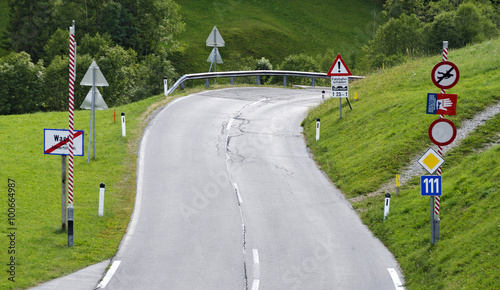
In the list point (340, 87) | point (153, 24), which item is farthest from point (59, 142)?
point (153, 24)

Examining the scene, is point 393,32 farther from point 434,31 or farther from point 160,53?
point 160,53

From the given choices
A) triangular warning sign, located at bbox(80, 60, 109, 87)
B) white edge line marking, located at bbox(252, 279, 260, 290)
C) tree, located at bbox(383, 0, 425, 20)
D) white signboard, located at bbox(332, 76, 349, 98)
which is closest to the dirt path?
white signboard, located at bbox(332, 76, 349, 98)

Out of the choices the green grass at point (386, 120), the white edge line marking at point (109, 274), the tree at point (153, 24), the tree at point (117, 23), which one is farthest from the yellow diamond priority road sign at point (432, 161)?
the tree at point (153, 24)

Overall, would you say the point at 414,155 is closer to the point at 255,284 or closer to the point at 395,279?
the point at 395,279

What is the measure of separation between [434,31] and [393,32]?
3.63m

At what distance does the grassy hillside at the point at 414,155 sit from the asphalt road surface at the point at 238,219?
2.12 feet

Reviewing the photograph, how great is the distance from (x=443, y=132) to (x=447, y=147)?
6.51m

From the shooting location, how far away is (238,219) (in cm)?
1533

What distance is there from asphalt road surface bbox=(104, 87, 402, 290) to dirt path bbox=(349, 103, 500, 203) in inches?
48.6

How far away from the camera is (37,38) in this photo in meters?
67.9

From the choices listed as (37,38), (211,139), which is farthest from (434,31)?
(37,38)

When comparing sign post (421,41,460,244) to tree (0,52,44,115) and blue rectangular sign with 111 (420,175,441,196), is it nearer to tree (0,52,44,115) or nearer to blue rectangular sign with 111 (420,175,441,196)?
blue rectangular sign with 111 (420,175,441,196)

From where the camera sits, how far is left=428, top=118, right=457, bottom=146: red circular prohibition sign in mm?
11836

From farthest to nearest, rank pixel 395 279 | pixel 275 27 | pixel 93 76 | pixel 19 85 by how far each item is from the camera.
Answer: pixel 275 27 < pixel 19 85 < pixel 93 76 < pixel 395 279
